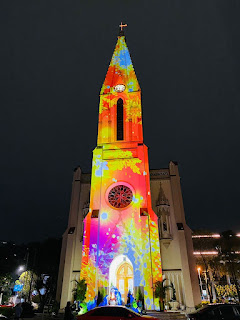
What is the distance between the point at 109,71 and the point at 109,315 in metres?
29.3

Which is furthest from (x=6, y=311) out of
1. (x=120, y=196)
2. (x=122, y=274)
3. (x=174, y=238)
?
(x=174, y=238)

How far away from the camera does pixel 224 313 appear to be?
29.9 feet

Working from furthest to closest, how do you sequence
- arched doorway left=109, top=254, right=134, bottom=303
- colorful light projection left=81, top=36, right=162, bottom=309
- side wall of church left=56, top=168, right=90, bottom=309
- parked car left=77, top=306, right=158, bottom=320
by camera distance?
side wall of church left=56, top=168, right=90, bottom=309
arched doorway left=109, top=254, right=134, bottom=303
colorful light projection left=81, top=36, right=162, bottom=309
parked car left=77, top=306, right=158, bottom=320

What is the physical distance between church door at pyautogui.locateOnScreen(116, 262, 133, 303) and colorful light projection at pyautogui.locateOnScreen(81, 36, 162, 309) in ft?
7.13

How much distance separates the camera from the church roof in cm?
2981

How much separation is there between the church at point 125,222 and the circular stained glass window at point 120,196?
Result: 0.33ft

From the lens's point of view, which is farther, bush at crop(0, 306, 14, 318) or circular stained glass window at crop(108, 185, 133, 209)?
circular stained glass window at crop(108, 185, 133, 209)

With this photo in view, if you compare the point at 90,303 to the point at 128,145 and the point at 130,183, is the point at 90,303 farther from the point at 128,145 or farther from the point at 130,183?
the point at 128,145

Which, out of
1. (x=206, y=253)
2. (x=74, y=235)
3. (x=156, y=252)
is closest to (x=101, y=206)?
(x=74, y=235)

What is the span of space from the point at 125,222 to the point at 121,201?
2.21m

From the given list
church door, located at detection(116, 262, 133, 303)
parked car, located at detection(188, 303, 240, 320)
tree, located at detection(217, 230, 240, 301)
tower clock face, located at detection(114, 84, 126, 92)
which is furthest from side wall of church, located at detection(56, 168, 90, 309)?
tree, located at detection(217, 230, 240, 301)

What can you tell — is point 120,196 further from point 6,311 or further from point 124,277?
point 6,311

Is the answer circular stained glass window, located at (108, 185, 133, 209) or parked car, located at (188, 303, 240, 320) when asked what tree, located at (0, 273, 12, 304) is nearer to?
circular stained glass window, located at (108, 185, 133, 209)

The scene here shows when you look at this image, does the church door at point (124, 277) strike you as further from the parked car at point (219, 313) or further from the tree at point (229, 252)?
the tree at point (229, 252)
